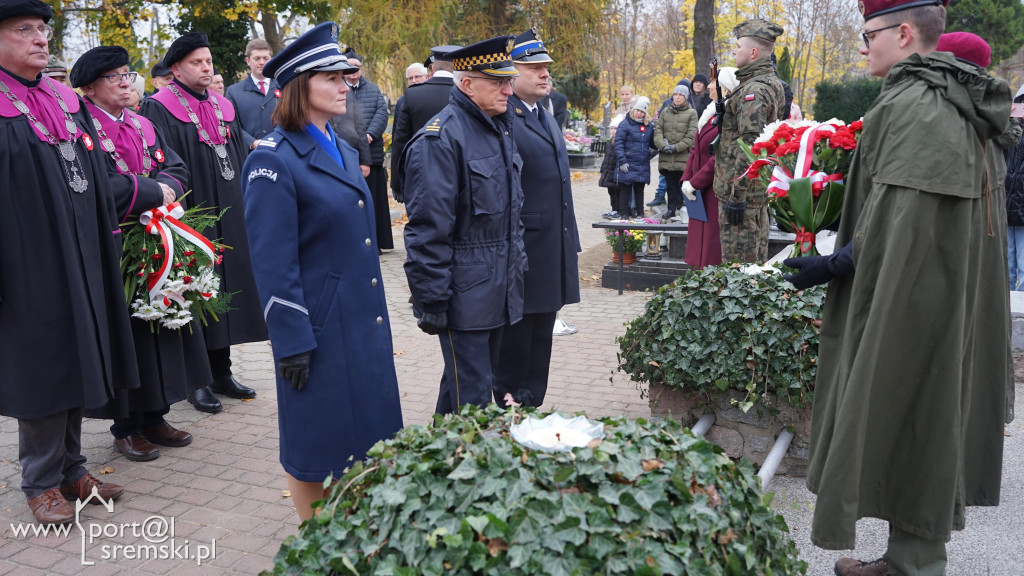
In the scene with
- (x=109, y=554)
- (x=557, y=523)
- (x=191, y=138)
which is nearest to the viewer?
(x=557, y=523)

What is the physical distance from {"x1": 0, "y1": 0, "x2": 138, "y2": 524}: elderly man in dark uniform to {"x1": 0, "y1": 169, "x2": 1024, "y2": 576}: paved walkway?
0.32m

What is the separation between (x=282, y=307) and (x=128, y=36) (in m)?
20.3

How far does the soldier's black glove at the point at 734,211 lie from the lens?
22.7 feet

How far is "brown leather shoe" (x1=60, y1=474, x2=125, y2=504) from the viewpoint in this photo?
4324 millimetres

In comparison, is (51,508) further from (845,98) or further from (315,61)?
(845,98)

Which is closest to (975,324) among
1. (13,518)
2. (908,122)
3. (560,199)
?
(908,122)

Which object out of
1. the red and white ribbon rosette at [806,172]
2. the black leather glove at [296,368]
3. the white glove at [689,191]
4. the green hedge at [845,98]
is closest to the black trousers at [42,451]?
the black leather glove at [296,368]

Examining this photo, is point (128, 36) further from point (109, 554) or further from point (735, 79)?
point (109, 554)

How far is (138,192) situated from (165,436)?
149 cm

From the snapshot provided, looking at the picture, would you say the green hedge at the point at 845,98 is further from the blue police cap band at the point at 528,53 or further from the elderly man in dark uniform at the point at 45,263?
the elderly man in dark uniform at the point at 45,263

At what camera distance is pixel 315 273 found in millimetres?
3234

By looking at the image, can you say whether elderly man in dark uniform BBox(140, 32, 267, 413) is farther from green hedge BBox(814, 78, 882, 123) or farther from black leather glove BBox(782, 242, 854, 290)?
green hedge BBox(814, 78, 882, 123)

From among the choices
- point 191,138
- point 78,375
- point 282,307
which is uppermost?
point 191,138

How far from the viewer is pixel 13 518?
13.7ft
